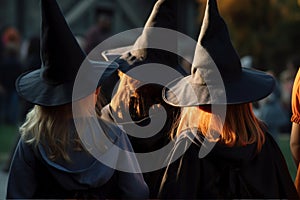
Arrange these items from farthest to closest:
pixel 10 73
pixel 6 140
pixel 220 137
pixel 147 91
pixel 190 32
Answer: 1. pixel 190 32
2. pixel 10 73
3. pixel 6 140
4. pixel 147 91
5. pixel 220 137

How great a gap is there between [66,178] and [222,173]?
85cm

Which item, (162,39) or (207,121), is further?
(162,39)

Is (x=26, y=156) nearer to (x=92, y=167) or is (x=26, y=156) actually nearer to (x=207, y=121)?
(x=92, y=167)

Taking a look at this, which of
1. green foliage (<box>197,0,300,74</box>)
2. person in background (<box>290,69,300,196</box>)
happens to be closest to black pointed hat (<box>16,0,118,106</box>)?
person in background (<box>290,69,300,196</box>)

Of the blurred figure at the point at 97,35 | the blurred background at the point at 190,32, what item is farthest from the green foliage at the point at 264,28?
the blurred figure at the point at 97,35

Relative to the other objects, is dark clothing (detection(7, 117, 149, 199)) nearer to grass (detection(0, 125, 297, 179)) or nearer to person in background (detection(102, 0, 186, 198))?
person in background (detection(102, 0, 186, 198))

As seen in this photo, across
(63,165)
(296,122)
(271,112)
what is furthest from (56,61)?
(271,112)

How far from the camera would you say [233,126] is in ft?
14.3

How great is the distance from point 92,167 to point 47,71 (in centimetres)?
57

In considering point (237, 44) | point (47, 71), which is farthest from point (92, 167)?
point (237, 44)

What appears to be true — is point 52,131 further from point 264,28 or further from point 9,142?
point 264,28

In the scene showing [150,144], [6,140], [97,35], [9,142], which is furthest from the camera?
[6,140]

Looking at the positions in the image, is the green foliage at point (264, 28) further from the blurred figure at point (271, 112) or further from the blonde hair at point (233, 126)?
the blonde hair at point (233, 126)

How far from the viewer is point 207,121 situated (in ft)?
14.5
